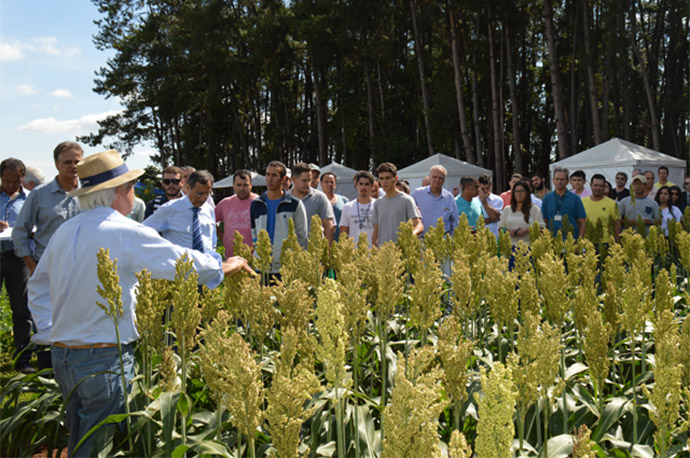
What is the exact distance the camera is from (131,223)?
3.09 m

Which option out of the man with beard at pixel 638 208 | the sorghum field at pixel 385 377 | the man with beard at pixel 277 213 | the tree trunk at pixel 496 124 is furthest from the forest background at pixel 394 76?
the sorghum field at pixel 385 377

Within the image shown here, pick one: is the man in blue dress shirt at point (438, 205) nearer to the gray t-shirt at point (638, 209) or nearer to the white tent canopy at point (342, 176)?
the gray t-shirt at point (638, 209)

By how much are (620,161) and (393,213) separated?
11394mm

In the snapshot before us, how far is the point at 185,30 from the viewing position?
3522cm

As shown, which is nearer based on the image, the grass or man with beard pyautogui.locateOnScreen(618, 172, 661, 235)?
the grass

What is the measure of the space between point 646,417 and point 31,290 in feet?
11.6

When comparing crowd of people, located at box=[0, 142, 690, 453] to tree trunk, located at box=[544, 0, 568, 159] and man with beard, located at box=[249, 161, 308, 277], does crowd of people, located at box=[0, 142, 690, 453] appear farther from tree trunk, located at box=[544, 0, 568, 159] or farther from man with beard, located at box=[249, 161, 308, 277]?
tree trunk, located at box=[544, 0, 568, 159]

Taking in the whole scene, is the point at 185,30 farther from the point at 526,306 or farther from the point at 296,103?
the point at 526,306

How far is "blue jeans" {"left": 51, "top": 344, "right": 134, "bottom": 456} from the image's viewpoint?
9.81 feet

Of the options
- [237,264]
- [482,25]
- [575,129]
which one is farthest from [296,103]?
[237,264]

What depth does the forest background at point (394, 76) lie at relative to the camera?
89.1 ft

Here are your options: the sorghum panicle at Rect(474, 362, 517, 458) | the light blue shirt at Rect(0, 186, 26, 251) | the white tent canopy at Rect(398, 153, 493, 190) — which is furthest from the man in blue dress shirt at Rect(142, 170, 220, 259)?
the white tent canopy at Rect(398, 153, 493, 190)

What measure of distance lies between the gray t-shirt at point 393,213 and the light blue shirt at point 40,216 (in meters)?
3.43

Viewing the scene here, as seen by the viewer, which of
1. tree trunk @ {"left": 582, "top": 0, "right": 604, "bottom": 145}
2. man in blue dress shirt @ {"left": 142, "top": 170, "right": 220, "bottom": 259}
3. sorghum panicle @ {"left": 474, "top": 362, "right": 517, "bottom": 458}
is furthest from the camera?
tree trunk @ {"left": 582, "top": 0, "right": 604, "bottom": 145}
